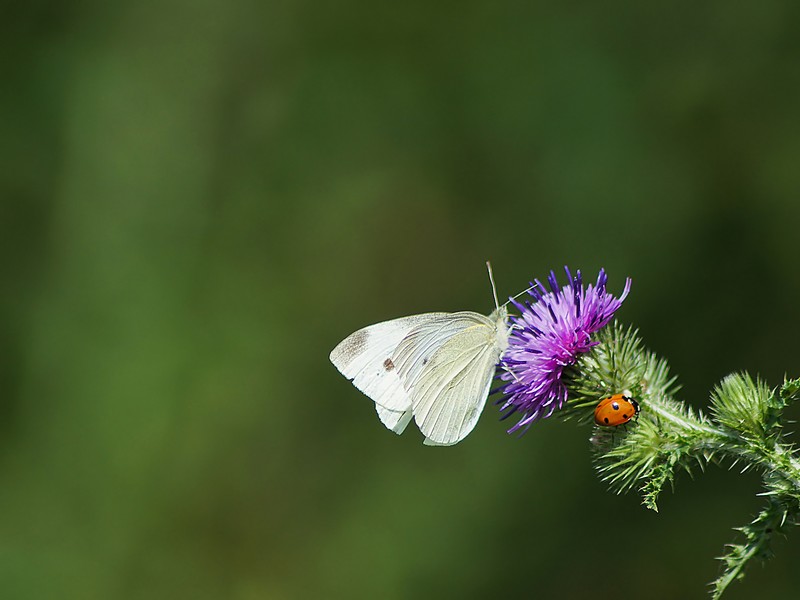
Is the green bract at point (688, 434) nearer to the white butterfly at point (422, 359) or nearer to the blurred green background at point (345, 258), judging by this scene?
the white butterfly at point (422, 359)

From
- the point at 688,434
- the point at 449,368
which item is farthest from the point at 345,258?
the point at 688,434

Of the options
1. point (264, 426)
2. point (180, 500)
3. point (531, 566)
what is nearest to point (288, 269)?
point (264, 426)

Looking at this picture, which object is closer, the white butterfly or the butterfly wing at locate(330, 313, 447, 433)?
the white butterfly

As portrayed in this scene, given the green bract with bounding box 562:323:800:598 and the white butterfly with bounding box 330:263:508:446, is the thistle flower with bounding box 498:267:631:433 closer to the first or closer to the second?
the green bract with bounding box 562:323:800:598

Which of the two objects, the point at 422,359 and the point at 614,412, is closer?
the point at 614,412

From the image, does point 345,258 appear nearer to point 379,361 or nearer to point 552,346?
point 379,361

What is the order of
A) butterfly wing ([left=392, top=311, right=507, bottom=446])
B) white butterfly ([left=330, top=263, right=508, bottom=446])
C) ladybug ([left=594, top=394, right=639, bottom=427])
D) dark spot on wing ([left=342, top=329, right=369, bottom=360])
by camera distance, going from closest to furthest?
ladybug ([left=594, top=394, right=639, bottom=427]), butterfly wing ([left=392, top=311, right=507, bottom=446]), white butterfly ([left=330, top=263, right=508, bottom=446]), dark spot on wing ([left=342, top=329, right=369, bottom=360])

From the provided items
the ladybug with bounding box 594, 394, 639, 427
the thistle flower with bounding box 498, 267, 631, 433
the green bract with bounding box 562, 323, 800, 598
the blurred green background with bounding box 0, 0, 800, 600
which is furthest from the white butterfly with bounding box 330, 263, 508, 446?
the blurred green background with bounding box 0, 0, 800, 600
